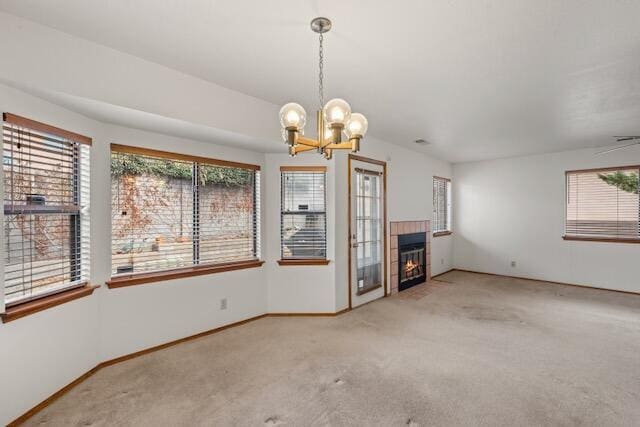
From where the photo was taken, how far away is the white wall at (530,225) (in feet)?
16.7

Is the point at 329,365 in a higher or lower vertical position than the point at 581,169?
lower

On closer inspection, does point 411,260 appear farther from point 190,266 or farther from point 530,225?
point 190,266

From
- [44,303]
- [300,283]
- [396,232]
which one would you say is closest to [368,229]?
[396,232]

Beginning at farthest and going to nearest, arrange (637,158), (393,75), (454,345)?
(637,158)
(454,345)
(393,75)

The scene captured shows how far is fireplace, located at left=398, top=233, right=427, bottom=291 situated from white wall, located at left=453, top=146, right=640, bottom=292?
1.71m

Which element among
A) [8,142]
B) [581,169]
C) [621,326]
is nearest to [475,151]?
[581,169]

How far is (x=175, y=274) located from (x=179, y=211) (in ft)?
2.20

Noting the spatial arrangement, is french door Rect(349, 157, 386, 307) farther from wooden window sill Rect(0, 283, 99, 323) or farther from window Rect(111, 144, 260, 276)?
wooden window sill Rect(0, 283, 99, 323)

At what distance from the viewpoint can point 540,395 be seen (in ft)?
7.30

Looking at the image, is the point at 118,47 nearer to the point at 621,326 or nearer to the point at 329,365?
the point at 329,365

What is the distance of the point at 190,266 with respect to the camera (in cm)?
328

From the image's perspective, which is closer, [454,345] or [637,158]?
[454,345]

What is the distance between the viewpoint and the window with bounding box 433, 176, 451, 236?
646 cm

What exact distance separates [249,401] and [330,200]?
2476 mm
